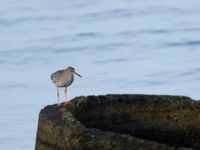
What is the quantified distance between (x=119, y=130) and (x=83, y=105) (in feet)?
2.08

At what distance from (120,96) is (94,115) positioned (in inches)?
19.7

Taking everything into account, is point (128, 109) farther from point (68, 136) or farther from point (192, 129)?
point (68, 136)

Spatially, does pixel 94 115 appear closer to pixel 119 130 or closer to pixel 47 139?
pixel 119 130

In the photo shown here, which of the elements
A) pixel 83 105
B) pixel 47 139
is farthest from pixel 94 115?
pixel 47 139

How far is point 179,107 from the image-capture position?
16.7m

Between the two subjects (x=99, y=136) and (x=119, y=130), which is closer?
(x=99, y=136)

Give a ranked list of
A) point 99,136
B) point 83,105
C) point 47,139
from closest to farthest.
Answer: point 99,136
point 47,139
point 83,105

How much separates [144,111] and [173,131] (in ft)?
1.39

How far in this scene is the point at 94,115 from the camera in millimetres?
16188

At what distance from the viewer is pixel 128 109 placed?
54.1ft

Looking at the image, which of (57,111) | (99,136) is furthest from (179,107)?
(99,136)

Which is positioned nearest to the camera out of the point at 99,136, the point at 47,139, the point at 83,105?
the point at 99,136

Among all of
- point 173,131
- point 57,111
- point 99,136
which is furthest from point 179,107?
point 99,136

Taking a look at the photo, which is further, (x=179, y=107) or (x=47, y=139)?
(x=179, y=107)
